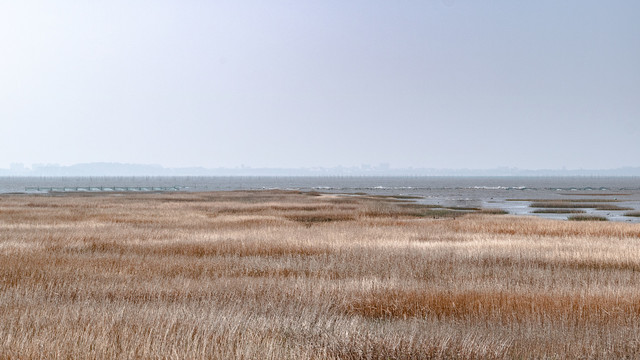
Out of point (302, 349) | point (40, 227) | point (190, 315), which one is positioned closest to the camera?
point (302, 349)

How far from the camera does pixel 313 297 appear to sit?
1342 centimetres

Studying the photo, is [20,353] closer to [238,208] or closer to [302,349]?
[302,349]

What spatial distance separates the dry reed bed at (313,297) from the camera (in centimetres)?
899

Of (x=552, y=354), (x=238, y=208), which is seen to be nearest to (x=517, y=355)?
(x=552, y=354)

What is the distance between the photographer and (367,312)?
40.9 feet

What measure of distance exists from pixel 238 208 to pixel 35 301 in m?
41.9

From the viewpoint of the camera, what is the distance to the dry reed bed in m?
8.99

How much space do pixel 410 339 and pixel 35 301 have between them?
26.5 ft

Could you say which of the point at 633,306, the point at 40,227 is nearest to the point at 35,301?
the point at 633,306

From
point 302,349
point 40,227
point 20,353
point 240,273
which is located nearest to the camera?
point 20,353

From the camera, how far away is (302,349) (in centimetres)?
880

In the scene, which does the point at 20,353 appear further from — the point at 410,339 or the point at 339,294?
the point at 339,294

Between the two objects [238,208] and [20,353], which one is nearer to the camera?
[20,353]

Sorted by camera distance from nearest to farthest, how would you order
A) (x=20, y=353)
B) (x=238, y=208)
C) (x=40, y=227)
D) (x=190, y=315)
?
(x=20, y=353)
(x=190, y=315)
(x=40, y=227)
(x=238, y=208)
